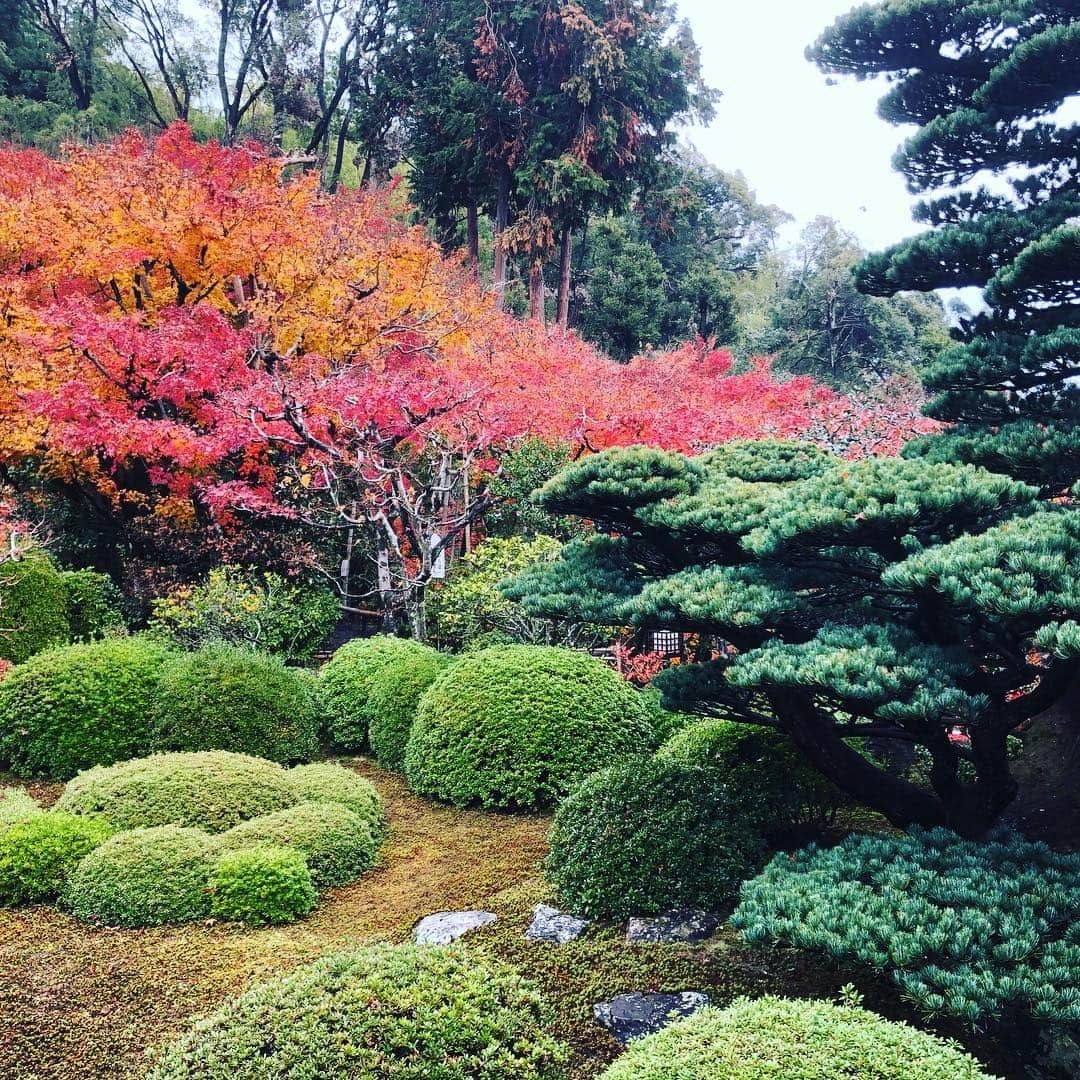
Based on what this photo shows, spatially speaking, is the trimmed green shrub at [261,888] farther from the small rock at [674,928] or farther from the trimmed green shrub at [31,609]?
the trimmed green shrub at [31,609]

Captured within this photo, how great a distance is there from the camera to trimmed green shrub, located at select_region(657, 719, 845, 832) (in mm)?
4711

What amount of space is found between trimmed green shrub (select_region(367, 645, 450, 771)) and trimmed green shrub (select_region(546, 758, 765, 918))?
259 centimetres

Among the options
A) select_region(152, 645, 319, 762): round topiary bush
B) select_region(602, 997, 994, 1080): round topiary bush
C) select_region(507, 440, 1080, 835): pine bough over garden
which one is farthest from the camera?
select_region(152, 645, 319, 762): round topiary bush

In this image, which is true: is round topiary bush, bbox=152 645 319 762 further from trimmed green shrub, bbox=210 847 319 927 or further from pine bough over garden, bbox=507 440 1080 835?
pine bough over garden, bbox=507 440 1080 835

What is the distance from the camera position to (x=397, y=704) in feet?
22.9

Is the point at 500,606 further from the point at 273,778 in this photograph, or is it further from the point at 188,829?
the point at 188,829

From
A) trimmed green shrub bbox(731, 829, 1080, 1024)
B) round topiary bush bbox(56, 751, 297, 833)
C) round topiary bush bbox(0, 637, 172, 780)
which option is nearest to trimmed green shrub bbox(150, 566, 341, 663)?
round topiary bush bbox(0, 637, 172, 780)

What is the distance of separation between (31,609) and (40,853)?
17.8ft

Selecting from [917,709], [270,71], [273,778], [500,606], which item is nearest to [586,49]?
[270,71]

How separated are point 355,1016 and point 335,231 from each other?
11.8 m

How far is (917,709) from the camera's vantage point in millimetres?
3020

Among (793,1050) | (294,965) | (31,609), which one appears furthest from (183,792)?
(31,609)

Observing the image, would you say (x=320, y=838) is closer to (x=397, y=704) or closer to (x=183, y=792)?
(x=183, y=792)

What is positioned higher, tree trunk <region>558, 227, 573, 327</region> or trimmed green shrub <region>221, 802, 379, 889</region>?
tree trunk <region>558, 227, 573, 327</region>
